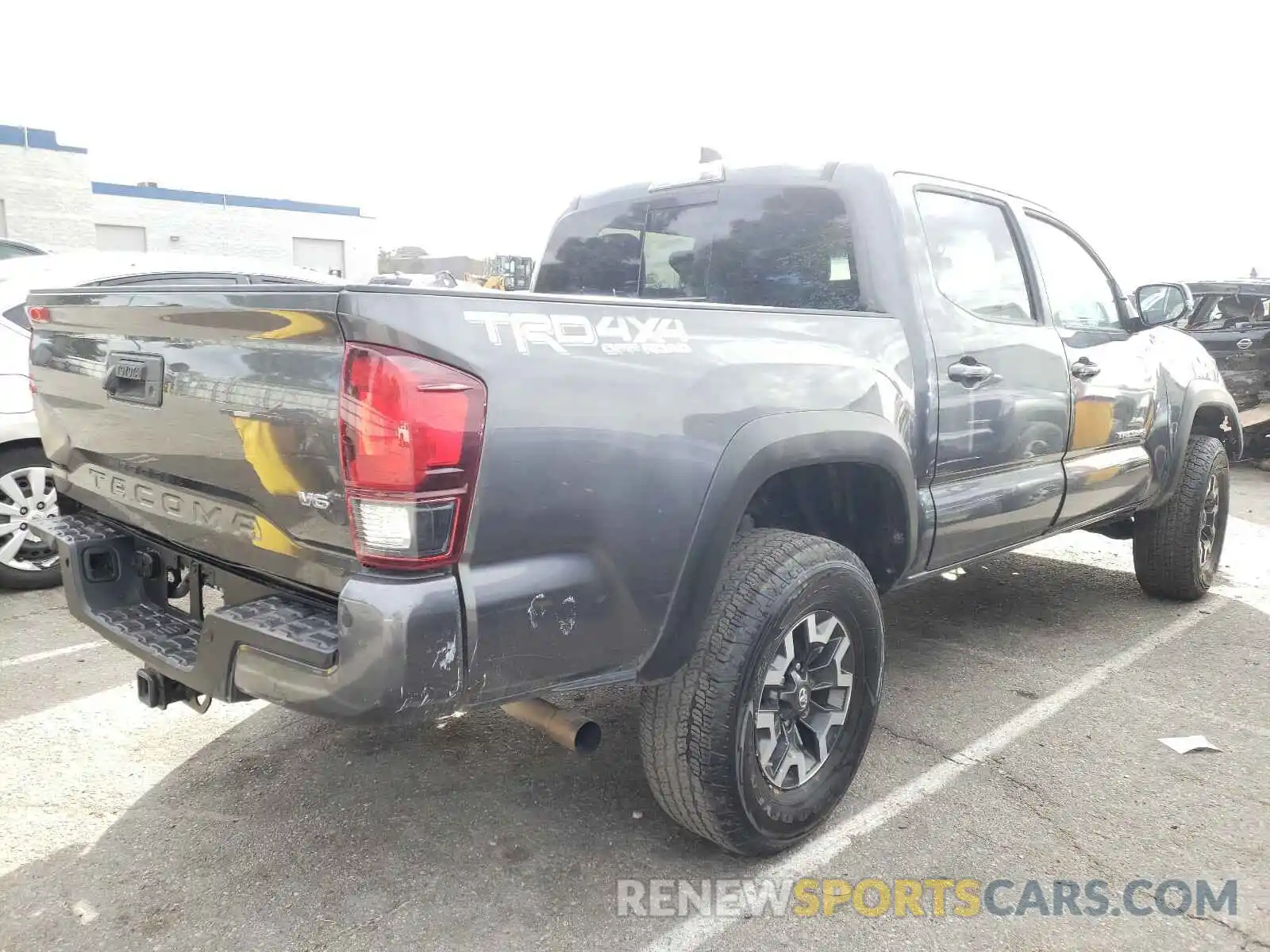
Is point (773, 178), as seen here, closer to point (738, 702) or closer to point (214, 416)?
point (738, 702)

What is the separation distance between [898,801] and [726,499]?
1324mm

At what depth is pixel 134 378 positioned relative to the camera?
2395 millimetres

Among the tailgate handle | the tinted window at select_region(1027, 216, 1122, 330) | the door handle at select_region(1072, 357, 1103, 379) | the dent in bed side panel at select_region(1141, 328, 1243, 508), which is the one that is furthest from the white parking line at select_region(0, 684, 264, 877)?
the dent in bed side panel at select_region(1141, 328, 1243, 508)

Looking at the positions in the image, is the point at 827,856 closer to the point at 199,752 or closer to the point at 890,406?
the point at 890,406

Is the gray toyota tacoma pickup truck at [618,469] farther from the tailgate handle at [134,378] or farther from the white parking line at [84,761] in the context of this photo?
the white parking line at [84,761]

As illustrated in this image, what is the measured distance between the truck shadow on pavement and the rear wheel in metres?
2.06

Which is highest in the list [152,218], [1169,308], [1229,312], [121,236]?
[152,218]

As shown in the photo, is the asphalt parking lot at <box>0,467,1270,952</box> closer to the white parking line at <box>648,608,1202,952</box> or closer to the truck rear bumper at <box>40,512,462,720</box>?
the white parking line at <box>648,608,1202,952</box>

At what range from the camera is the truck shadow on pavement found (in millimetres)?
2393

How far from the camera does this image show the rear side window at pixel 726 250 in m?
3.26

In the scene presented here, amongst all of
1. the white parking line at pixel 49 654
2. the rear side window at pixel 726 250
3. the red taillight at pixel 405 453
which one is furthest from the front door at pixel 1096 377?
the white parking line at pixel 49 654


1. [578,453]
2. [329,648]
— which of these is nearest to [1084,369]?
[578,453]

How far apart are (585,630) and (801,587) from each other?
68 centimetres

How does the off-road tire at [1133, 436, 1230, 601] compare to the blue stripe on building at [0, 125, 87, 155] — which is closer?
the off-road tire at [1133, 436, 1230, 601]
